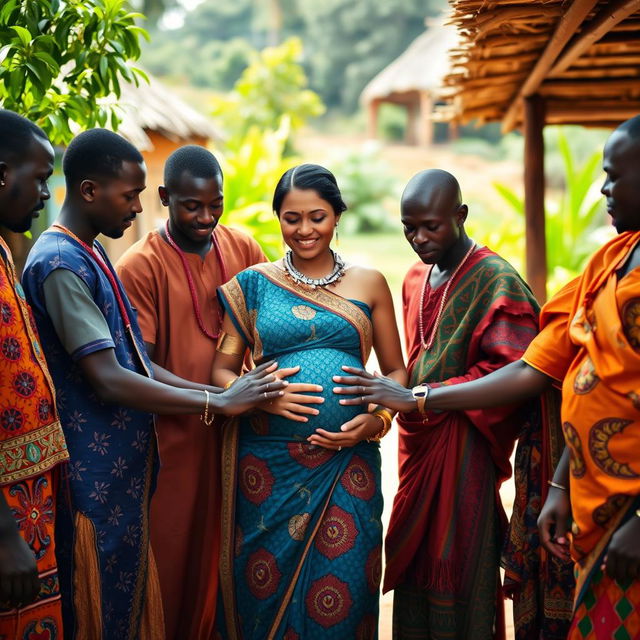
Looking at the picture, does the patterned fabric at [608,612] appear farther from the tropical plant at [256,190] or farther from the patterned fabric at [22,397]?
the tropical plant at [256,190]

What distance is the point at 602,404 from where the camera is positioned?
9.22ft

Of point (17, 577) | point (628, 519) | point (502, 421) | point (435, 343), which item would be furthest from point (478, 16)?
point (17, 577)

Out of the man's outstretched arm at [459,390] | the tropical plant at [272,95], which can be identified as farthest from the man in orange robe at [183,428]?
the tropical plant at [272,95]

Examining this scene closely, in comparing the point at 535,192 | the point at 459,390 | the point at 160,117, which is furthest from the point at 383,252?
the point at 459,390

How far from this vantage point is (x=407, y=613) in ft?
12.7

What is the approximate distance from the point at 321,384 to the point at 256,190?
30.4 feet

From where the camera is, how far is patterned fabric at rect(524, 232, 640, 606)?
9.04 ft

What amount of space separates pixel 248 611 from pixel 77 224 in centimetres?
174

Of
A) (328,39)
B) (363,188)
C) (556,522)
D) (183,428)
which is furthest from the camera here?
(328,39)

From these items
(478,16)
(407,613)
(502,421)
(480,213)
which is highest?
(480,213)

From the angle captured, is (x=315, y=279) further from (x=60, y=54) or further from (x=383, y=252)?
(x=383, y=252)

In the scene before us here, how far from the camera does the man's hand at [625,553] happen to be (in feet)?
9.00

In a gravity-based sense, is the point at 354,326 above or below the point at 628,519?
above

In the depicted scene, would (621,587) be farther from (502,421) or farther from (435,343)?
(435,343)
